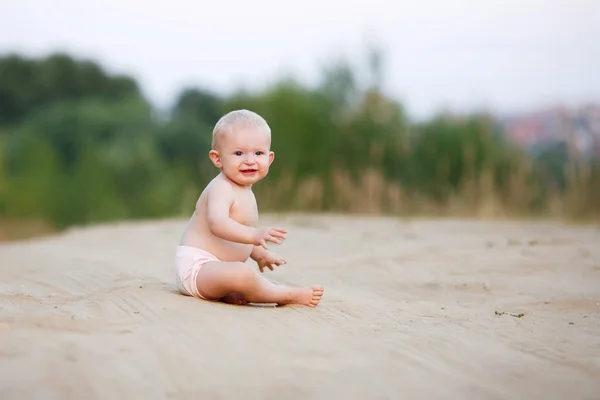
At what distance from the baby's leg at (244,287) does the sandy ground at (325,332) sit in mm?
81

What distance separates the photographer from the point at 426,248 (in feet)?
20.0

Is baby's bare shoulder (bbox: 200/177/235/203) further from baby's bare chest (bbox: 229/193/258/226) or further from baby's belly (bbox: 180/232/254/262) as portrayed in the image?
baby's belly (bbox: 180/232/254/262)

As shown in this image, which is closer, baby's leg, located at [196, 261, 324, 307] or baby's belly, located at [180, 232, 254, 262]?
baby's leg, located at [196, 261, 324, 307]

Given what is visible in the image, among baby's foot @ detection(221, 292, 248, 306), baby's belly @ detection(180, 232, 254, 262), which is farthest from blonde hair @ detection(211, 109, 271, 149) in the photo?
baby's foot @ detection(221, 292, 248, 306)

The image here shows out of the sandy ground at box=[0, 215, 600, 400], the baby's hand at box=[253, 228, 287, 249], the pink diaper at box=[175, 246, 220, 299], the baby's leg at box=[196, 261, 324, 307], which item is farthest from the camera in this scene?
the pink diaper at box=[175, 246, 220, 299]

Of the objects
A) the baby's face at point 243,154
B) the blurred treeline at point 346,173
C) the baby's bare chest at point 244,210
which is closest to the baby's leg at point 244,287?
the baby's bare chest at point 244,210

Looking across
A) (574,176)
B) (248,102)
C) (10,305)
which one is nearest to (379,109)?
(248,102)

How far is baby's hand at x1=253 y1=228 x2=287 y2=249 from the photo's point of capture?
3.54 metres

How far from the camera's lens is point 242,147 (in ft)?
12.8

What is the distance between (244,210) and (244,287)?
0.40 meters

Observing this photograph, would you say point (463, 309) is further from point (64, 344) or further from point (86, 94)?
point (86, 94)

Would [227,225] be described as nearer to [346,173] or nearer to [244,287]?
[244,287]

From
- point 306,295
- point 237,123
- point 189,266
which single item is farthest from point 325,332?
point 237,123

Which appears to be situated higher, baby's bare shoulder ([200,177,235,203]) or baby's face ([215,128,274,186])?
baby's face ([215,128,274,186])
